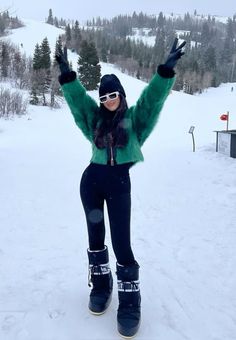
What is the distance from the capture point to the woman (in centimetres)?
267

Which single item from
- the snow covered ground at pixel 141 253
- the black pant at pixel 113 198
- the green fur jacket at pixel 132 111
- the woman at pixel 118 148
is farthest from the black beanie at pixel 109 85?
the snow covered ground at pixel 141 253

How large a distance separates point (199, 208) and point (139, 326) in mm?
4070

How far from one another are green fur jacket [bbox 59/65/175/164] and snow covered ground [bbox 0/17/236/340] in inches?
51.2

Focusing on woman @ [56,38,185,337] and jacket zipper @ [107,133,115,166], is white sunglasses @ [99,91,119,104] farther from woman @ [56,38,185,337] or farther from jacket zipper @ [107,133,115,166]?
jacket zipper @ [107,133,115,166]

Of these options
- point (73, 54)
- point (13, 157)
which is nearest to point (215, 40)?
point (73, 54)

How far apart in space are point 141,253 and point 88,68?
37509 mm

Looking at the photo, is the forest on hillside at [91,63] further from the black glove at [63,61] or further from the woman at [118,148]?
the woman at [118,148]

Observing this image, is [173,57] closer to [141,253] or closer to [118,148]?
[118,148]

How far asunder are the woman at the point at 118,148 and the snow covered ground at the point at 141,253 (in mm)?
322

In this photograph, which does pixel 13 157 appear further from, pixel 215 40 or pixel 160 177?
pixel 215 40

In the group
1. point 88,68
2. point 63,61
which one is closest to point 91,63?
point 88,68

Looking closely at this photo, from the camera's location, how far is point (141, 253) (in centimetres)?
434

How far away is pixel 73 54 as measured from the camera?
57.4 meters

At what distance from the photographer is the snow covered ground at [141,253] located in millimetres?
2824
